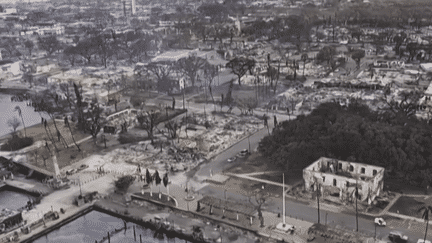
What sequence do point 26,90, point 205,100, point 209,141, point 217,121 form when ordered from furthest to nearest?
point 26,90, point 205,100, point 217,121, point 209,141

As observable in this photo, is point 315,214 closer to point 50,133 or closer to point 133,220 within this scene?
point 133,220

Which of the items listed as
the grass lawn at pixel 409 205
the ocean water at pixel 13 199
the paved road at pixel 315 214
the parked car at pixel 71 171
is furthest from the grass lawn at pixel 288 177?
the ocean water at pixel 13 199

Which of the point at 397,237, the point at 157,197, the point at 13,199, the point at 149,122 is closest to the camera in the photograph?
the point at 397,237

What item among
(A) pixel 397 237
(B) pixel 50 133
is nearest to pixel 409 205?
(A) pixel 397 237

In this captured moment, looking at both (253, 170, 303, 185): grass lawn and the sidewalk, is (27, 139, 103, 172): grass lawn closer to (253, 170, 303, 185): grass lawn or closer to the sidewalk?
the sidewalk

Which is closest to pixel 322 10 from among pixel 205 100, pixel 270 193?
pixel 205 100

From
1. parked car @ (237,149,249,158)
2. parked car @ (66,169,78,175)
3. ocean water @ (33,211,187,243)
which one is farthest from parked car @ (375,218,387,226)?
parked car @ (66,169,78,175)

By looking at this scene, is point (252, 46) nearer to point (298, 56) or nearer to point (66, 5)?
A: point (298, 56)
